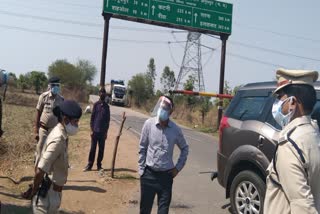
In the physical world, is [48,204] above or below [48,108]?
below

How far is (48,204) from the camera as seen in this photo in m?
4.51

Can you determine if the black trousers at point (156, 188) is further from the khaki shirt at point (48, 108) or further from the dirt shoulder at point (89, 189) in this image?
the khaki shirt at point (48, 108)

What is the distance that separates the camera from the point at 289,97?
3186 millimetres

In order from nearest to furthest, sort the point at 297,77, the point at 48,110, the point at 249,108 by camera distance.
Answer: the point at 297,77 → the point at 249,108 → the point at 48,110

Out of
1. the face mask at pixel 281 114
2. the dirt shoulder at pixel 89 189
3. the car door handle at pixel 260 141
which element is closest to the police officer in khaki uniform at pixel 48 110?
the dirt shoulder at pixel 89 189

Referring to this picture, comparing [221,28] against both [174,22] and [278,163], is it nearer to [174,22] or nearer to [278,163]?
[174,22]

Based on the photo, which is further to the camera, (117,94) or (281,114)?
(117,94)

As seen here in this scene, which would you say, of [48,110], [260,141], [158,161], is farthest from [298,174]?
[48,110]

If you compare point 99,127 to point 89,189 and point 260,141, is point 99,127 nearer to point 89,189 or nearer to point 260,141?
point 89,189

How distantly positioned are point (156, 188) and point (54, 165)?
151 centimetres

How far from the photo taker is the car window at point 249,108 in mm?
6969

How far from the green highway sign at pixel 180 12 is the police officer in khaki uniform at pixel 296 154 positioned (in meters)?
25.0

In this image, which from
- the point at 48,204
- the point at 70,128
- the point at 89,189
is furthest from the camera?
the point at 89,189

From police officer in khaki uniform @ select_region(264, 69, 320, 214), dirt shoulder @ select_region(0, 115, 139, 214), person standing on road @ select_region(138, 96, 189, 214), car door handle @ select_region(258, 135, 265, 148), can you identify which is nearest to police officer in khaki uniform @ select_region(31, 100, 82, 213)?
person standing on road @ select_region(138, 96, 189, 214)
